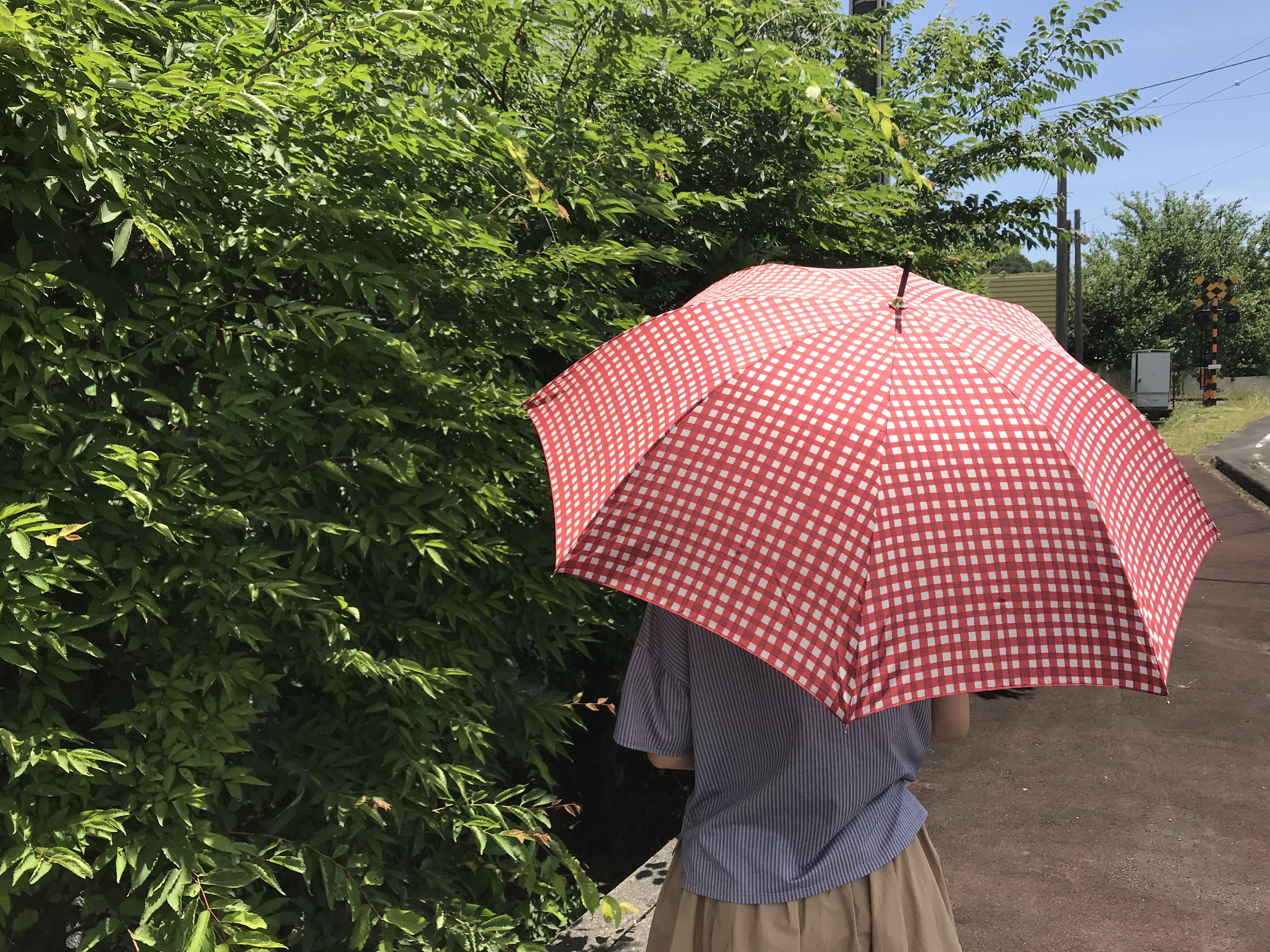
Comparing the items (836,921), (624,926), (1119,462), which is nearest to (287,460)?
(836,921)

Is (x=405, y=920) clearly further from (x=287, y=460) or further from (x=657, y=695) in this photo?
(x=287, y=460)

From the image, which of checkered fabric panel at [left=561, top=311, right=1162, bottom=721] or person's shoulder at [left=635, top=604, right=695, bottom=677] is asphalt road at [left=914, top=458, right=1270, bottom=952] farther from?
checkered fabric panel at [left=561, top=311, right=1162, bottom=721]

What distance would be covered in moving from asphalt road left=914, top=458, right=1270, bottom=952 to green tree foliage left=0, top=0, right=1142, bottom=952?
2.35m

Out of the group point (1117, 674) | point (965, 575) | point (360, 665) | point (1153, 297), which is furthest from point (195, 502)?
point (1153, 297)

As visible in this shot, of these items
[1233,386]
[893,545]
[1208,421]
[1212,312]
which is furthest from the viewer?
[1233,386]

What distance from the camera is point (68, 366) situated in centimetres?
192

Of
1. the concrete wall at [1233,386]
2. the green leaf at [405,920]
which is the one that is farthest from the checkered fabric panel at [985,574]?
the concrete wall at [1233,386]

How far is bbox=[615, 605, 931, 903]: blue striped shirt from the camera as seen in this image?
1854mm

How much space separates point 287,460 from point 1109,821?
452 cm

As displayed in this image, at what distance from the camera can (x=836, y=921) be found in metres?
1.85

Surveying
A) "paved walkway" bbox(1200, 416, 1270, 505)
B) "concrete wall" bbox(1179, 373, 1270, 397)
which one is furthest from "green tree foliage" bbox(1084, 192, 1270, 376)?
"paved walkway" bbox(1200, 416, 1270, 505)

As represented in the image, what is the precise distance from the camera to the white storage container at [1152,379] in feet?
101

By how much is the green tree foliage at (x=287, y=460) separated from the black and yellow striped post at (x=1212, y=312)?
34327 millimetres

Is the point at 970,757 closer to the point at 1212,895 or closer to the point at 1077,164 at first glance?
the point at 1212,895
